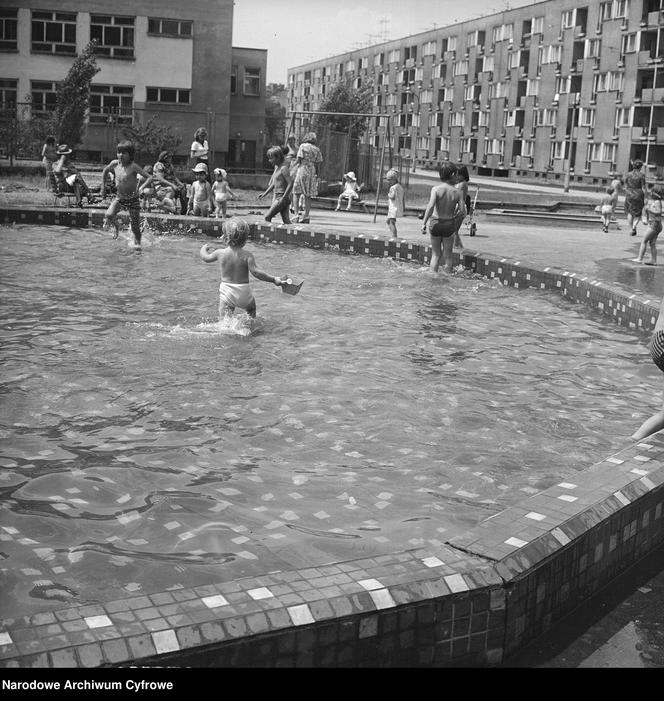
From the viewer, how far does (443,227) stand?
45.4ft

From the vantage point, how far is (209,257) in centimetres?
948

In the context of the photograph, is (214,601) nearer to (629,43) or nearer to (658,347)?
(658,347)

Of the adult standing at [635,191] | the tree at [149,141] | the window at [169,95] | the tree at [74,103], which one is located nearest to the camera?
the adult standing at [635,191]

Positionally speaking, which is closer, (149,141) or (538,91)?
(149,141)

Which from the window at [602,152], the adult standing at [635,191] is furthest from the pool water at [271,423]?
the window at [602,152]

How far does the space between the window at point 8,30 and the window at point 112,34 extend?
3.27 metres

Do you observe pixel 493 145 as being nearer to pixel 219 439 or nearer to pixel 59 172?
pixel 59 172

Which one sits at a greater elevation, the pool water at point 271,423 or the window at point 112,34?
the window at point 112,34

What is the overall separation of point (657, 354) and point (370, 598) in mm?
3414

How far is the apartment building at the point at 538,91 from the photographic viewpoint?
61.4m

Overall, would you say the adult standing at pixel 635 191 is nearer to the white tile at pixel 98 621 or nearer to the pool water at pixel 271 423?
the pool water at pixel 271 423

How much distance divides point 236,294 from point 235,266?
0.29 meters

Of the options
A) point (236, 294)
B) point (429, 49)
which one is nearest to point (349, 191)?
point (236, 294)

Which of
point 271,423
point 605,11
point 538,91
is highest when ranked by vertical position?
point 605,11
